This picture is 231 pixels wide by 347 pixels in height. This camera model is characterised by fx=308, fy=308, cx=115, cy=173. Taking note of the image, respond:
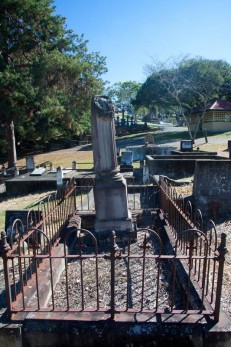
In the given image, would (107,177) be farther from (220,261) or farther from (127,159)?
(127,159)

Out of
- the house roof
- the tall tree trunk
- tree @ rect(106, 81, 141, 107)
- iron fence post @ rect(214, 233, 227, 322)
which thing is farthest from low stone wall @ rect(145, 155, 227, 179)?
tree @ rect(106, 81, 141, 107)

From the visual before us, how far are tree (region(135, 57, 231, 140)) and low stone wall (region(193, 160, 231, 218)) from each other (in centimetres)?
2232

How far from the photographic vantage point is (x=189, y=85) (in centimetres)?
3575

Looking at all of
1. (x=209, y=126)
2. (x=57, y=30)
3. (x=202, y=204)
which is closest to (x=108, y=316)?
(x=202, y=204)

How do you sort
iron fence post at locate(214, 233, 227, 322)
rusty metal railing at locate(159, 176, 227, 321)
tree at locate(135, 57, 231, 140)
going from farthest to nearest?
tree at locate(135, 57, 231, 140)
rusty metal railing at locate(159, 176, 227, 321)
iron fence post at locate(214, 233, 227, 322)

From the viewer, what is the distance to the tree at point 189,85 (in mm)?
34031

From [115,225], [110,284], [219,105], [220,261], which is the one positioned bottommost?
[110,284]

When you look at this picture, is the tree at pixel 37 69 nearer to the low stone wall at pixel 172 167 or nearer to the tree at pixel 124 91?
the low stone wall at pixel 172 167

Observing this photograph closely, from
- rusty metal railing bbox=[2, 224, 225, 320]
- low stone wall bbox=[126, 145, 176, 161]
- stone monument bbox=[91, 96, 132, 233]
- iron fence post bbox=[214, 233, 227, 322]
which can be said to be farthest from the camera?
low stone wall bbox=[126, 145, 176, 161]

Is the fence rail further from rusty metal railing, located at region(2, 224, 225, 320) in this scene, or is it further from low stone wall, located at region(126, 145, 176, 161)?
low stone wall, located at region(126, 145, 176, 161)

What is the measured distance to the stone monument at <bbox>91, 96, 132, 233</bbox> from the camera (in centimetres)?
616

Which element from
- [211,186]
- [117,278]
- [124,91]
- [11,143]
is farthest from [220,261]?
[124,91]

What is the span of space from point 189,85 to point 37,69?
22.8 metres

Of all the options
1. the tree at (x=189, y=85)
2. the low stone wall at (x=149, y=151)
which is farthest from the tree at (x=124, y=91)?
the low stone wall at (x=149, y=151)
